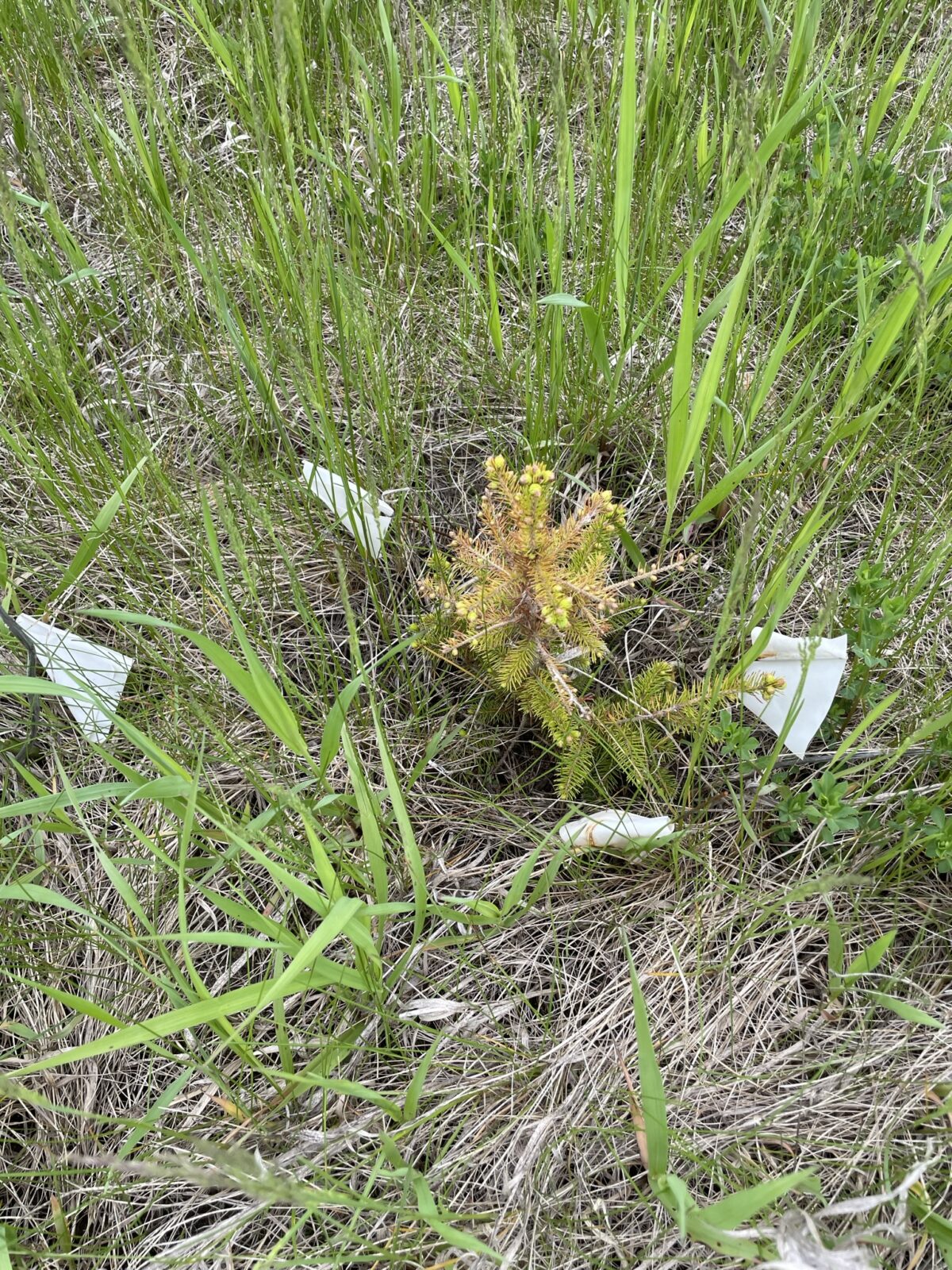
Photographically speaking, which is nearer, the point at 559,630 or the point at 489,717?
the point at 559,630

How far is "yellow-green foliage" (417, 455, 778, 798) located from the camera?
41.5 inches

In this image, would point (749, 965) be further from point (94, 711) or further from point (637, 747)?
point (94, 711)

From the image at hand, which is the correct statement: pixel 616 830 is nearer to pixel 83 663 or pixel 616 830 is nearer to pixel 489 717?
pixel 489 717

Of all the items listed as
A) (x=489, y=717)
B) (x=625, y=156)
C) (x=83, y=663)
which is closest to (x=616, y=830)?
(x=489, y=717)

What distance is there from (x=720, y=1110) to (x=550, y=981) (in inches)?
9.5

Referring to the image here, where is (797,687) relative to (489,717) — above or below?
above

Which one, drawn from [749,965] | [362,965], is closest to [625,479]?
[749,965]

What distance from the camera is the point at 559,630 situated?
1.08 metres

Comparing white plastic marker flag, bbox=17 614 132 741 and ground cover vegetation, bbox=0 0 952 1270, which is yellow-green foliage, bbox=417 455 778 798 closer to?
ground cover vegetation, bbox=0 0 952 1270

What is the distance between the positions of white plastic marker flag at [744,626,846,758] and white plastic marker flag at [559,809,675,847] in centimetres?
19

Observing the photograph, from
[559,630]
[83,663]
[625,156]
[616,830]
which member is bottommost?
[616,830]

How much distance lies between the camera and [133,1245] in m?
0.96

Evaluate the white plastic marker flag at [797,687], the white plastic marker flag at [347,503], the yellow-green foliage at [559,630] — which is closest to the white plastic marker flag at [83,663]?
the white plastic marker flag at [347,503]

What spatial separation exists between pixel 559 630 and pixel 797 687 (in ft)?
1.03
